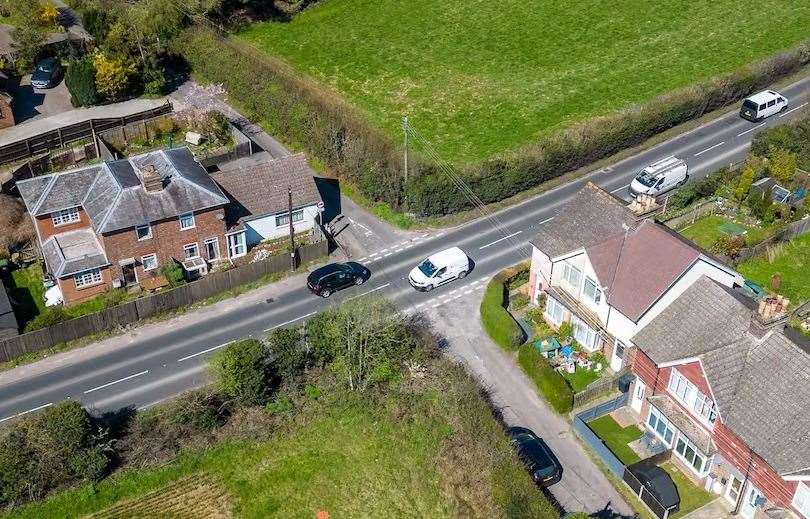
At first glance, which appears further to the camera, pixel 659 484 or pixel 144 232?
pixel 144 232

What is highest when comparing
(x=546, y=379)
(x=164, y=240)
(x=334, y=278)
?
(x=164, y=240)

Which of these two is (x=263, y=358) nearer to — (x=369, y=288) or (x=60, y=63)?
(x=369, y=288)

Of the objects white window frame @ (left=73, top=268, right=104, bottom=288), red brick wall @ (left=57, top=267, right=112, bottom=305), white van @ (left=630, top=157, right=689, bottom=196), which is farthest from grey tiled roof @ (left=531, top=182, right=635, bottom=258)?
white window frame @ (left=73, top=268, right=104, bottom=288)

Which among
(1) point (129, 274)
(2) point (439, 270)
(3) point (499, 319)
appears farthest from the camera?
(2) point (439, 270)

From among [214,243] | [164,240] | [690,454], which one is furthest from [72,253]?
[690,454]

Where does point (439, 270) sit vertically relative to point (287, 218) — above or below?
A: below

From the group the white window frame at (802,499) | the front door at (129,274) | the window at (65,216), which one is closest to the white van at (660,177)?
the white window frame at (802,499)

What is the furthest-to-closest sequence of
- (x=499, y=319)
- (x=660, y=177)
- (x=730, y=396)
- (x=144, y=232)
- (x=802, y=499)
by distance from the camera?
(x=660, y=177) < (x=144, y=232) < (x=499, y=319) < (x=730, y=396) < (x=802, y=499)

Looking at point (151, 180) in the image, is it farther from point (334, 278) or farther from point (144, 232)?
point (334, 278)
